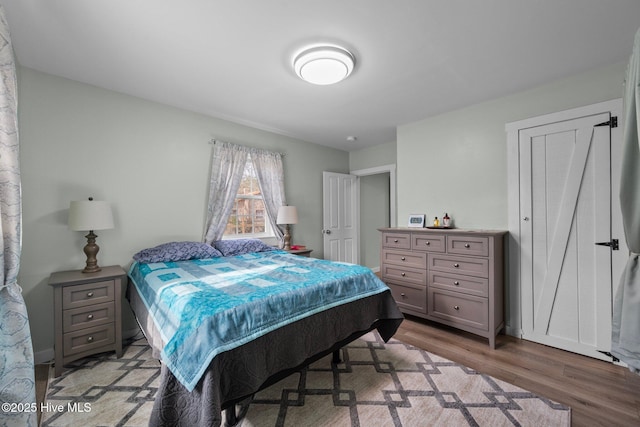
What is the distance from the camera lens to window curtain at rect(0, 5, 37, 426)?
4.86 ft

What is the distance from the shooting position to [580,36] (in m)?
1.97

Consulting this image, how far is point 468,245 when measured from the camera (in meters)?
2.80

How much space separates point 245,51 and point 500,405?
314 cm

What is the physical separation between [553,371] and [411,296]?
4.42ft

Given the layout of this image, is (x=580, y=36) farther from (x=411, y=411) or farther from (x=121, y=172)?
(x=121, y=172)

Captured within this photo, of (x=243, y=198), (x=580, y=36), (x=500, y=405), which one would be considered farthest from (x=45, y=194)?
(x=580, y=36)

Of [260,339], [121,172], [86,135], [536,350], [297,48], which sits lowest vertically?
[536,350]

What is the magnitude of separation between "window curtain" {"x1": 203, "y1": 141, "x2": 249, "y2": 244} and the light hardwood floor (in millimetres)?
2527

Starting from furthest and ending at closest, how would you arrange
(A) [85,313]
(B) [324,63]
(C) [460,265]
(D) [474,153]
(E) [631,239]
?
(D) [474,153] < (C) [460,265] < (A) [85,313] < (B) [324,63] < (E) [631,239]

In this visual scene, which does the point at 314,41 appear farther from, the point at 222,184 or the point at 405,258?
the point at 405,258

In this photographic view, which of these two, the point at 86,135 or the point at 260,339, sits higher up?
the point at 86,135

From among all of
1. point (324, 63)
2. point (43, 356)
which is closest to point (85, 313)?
point (43, 356)

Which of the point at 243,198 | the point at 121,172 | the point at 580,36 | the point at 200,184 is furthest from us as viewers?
the point at 243,198

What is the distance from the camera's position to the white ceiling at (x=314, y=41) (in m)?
1.71
